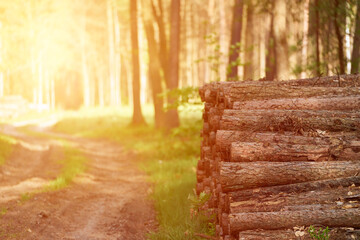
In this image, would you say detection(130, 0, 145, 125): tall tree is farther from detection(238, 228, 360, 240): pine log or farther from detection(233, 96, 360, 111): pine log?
detection(238, 228, 360, 240): pine log

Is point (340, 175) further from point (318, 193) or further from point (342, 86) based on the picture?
point (342, 86)

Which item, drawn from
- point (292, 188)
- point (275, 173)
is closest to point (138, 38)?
point (275, 173)

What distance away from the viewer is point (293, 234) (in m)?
4.70

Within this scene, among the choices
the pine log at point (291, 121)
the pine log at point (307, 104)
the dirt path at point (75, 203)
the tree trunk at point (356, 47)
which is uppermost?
the tree trunk at point (356, 47)

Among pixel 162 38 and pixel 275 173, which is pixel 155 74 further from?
pixel 275 173

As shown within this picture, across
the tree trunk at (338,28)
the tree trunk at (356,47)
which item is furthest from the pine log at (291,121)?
the tree trunk at (338,28)

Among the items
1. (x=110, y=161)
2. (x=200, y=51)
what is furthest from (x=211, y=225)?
(x=200, y=51)

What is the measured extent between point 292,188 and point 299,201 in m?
0.19

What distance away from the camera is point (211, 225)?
634 cm

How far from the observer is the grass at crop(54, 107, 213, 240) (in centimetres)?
683

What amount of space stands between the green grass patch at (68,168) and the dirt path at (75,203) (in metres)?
0.18

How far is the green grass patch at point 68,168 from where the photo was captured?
9.57 meters

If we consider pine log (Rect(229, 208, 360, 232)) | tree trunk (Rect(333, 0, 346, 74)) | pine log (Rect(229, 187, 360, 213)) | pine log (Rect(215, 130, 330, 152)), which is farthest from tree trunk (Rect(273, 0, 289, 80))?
pine log (Rect(229, 208, 360, 232))

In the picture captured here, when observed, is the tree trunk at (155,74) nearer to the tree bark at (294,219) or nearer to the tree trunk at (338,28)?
the tree trunk at (338,28)
